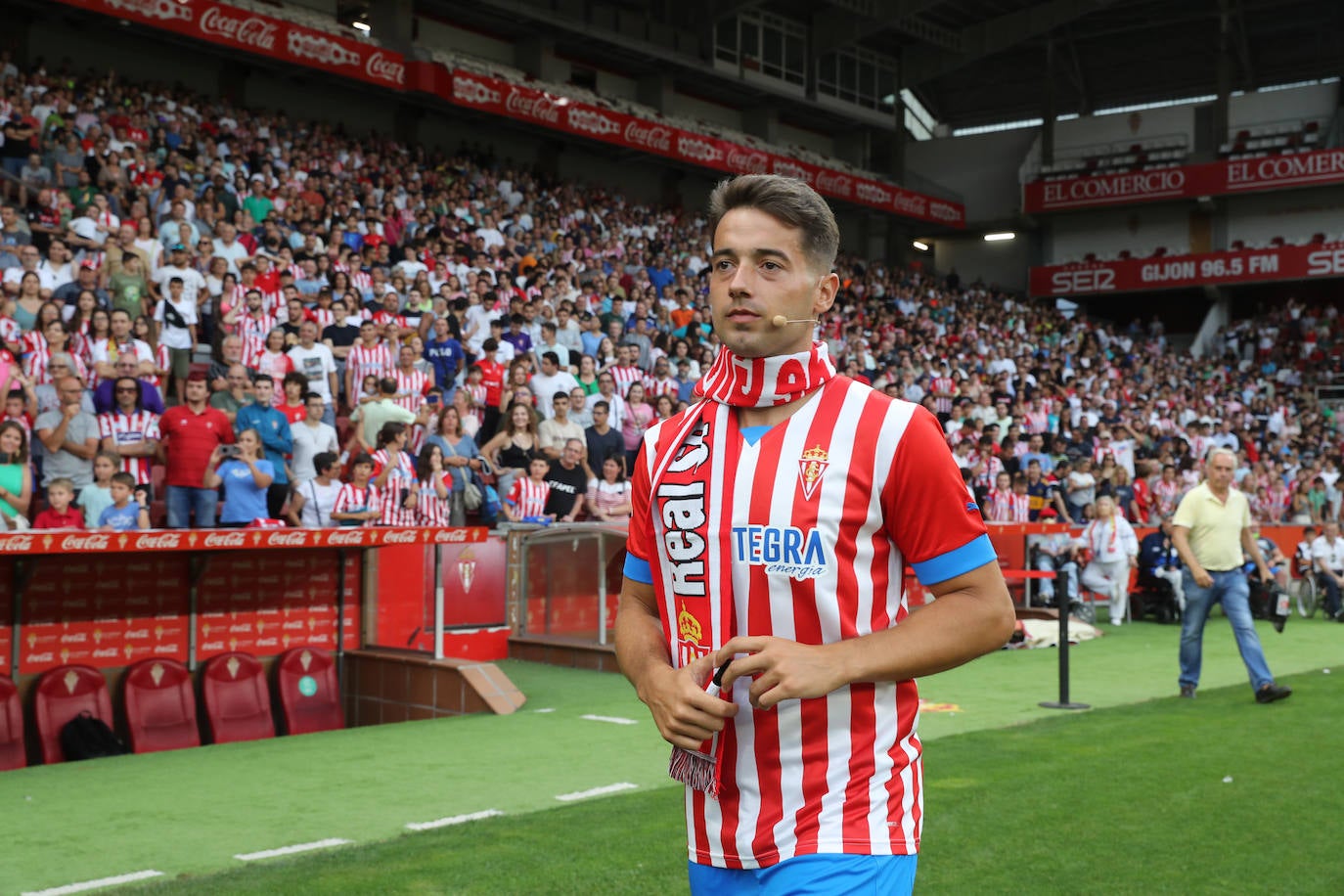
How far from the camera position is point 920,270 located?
38.6 meters

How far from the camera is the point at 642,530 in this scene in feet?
8.53

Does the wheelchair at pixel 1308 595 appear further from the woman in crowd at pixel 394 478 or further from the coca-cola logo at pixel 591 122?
the coca-cola logo at pixel 591 122

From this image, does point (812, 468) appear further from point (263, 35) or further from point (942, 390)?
point (263, 35)

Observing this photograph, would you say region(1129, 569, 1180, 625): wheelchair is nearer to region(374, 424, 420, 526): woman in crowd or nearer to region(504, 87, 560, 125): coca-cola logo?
region(374, 424, 420, 526): woman in crowd

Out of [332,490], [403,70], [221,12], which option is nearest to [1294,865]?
[332,490]

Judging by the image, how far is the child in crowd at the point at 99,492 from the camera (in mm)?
10359

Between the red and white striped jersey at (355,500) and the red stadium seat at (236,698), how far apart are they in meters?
1.69

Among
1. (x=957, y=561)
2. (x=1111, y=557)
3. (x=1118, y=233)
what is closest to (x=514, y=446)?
(x=1111, y=557)

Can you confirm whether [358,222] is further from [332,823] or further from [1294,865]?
[1294,865]

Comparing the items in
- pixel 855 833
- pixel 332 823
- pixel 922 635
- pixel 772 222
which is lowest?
pixel 332 823

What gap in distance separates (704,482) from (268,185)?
1776 cm


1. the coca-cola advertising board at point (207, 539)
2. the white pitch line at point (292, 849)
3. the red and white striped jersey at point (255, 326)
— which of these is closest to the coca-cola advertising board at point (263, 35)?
the red and white striped jersey at point (255, 326)

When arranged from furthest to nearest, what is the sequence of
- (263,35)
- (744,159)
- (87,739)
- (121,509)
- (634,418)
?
(744,159) < (263,35) < (634,418) < (121,509) < (87,739)

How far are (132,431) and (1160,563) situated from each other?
45.9 feet
